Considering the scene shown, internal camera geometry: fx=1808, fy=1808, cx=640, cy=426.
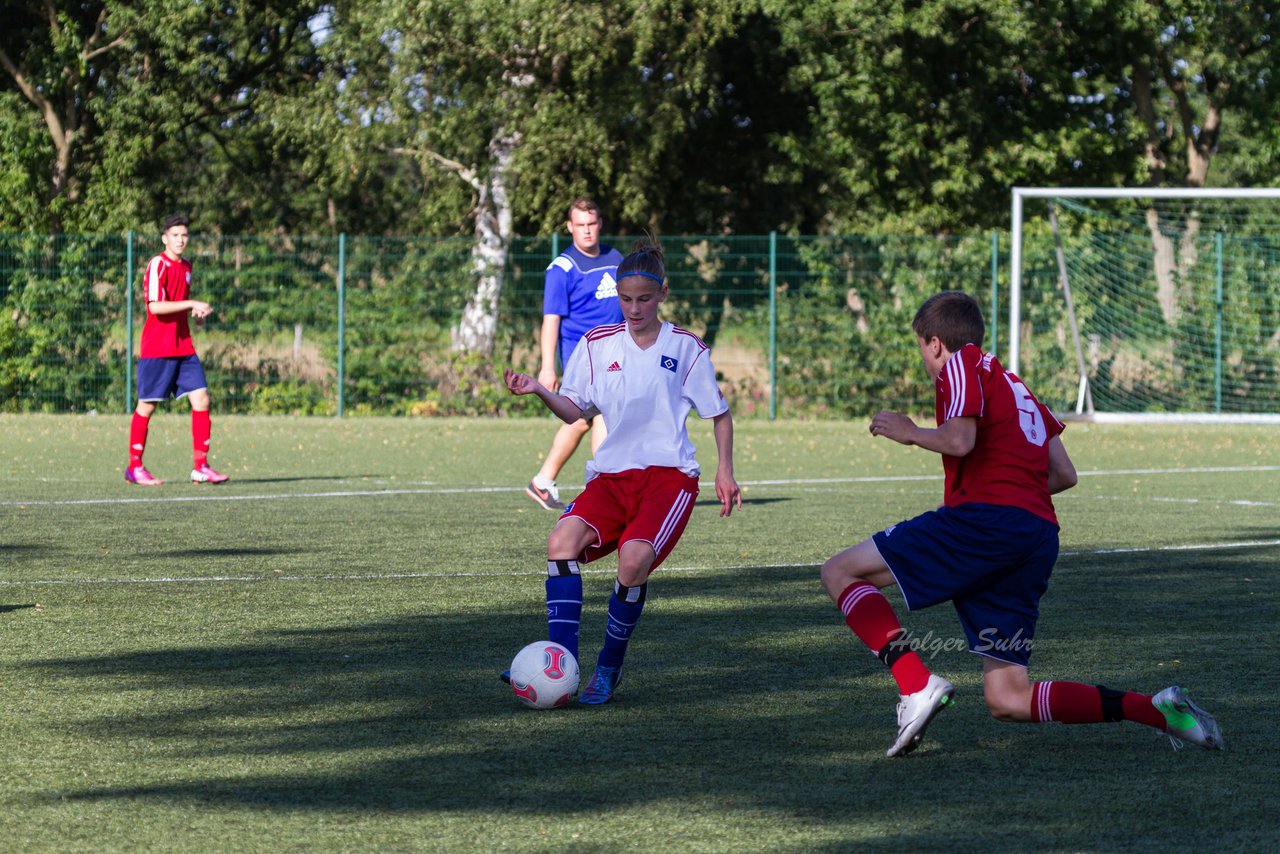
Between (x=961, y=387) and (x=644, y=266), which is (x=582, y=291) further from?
(x=961, y=387)

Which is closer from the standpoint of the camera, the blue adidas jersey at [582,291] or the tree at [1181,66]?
the blue adidas jersey at [582,291]

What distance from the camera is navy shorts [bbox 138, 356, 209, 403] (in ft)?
44.7

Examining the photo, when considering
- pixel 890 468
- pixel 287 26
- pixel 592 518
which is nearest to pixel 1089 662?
pixel 592 518

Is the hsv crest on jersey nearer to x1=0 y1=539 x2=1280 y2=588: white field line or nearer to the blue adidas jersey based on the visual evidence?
the blue adidas jersey

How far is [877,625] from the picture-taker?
5.11 m

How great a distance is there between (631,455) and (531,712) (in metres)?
0.96

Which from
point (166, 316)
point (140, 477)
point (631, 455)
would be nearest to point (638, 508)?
point (631, 455)

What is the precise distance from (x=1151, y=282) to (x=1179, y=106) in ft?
23.7

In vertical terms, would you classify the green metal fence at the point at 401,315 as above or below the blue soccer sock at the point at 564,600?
above

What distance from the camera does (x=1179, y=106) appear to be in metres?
30.1

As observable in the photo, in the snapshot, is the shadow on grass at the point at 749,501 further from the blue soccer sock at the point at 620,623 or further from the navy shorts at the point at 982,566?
the navy shorts at the point at 982,566

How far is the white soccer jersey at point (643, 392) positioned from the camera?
5.97m

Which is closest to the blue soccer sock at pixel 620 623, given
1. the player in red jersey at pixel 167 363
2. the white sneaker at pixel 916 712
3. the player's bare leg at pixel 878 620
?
the player's bare leg at pixel 878 620

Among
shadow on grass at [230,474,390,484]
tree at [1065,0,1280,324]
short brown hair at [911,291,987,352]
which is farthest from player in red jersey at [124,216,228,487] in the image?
tree at [1065,0,1280,324]
